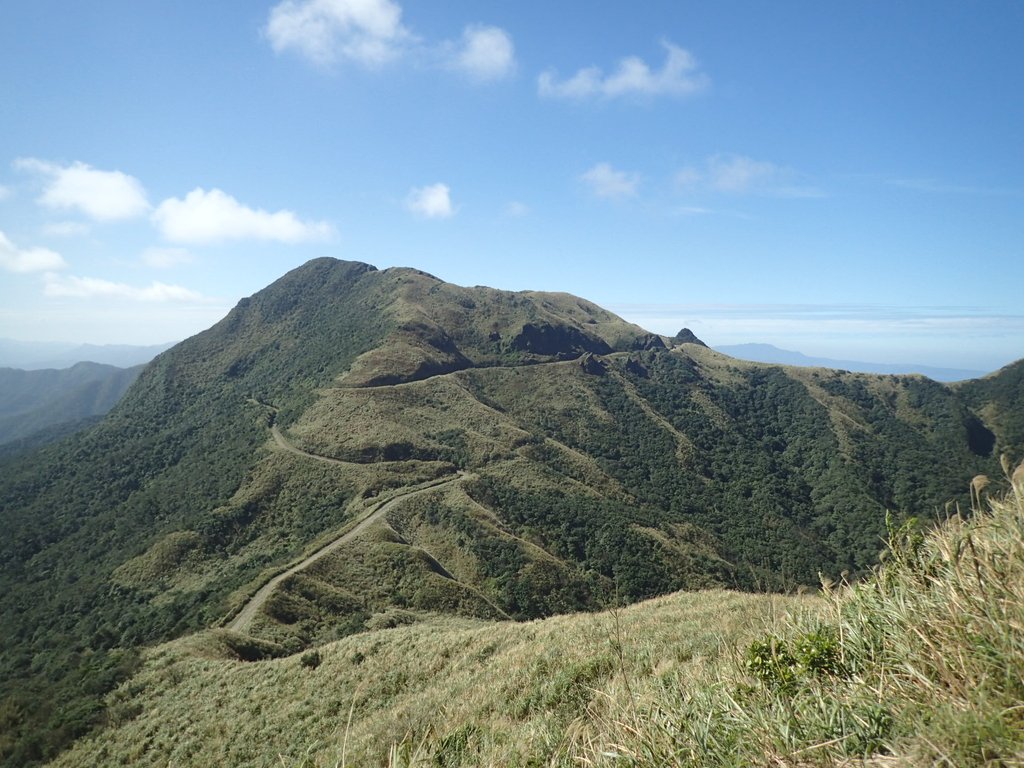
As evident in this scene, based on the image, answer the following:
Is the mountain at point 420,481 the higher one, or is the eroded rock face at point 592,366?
the eroded rock face at point 592,366

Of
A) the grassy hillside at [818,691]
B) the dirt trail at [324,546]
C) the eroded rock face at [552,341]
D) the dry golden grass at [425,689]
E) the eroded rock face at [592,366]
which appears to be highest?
the eroded rock face at [552,341]

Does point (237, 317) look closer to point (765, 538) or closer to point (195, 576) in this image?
point (195, 576)

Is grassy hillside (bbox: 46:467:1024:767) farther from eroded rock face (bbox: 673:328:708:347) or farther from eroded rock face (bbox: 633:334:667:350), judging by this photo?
eroded rock face (bbox: 673:328:708:347)

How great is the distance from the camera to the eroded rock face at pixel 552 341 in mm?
118000

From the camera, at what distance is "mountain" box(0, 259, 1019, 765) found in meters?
37.3

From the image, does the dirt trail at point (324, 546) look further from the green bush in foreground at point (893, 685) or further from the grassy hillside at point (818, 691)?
the green bush in foreground at point (893, 685)

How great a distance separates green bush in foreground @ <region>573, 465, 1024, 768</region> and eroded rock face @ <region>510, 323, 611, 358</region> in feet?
371

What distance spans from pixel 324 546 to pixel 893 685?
47.6 m

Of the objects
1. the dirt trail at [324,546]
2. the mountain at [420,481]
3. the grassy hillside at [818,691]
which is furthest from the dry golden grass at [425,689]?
the dirt trail at [324,546]

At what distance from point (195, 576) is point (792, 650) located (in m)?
57.2

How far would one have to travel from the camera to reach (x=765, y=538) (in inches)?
2837

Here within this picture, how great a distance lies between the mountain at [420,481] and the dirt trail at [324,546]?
45 cm

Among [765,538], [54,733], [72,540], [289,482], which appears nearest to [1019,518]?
[54,733]

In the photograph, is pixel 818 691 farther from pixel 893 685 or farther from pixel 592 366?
pixel 592 366
